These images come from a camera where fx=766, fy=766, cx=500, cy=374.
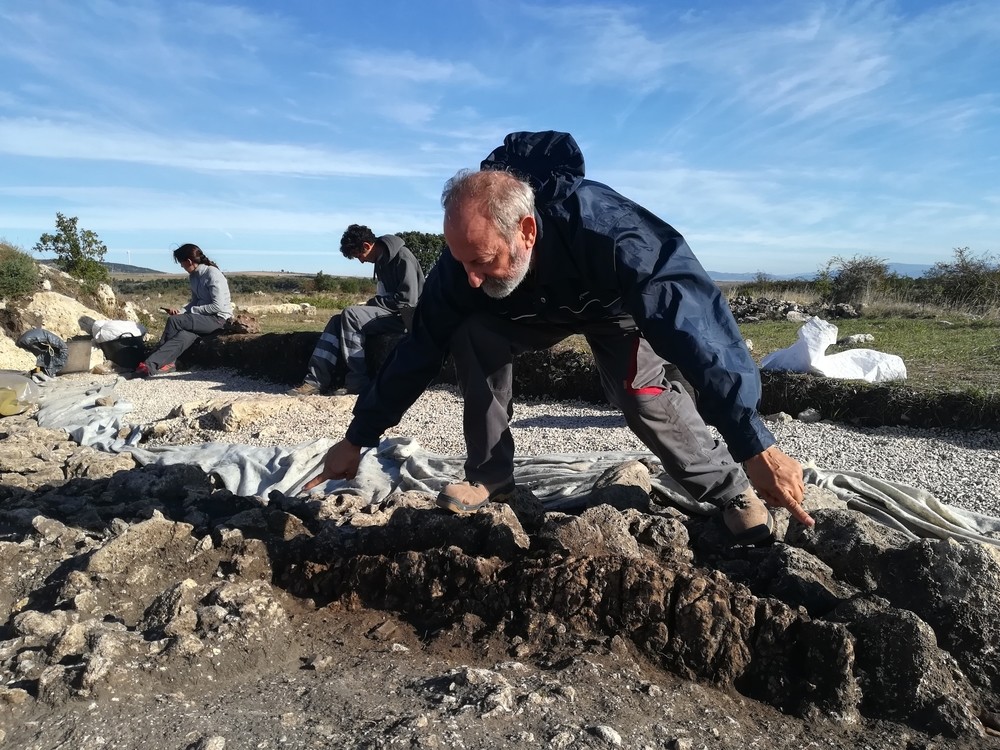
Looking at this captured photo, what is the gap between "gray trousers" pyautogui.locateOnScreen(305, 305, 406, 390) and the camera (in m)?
7.94

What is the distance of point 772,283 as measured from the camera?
23.2m

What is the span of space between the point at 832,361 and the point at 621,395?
3953mm

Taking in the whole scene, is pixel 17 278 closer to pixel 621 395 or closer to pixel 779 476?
pixel 621 395

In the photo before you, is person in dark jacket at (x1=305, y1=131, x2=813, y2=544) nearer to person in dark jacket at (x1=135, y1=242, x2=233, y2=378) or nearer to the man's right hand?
the man's right hand

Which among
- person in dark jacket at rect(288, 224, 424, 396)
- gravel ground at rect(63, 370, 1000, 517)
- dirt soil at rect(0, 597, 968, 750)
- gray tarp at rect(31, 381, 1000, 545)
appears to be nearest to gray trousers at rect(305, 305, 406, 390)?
person in dark jacket at rect(288, 224, 424, 396)

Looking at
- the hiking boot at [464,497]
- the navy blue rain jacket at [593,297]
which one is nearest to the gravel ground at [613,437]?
the hiking boot at [464,497]

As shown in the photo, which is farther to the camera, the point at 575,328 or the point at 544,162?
the point at 575,328

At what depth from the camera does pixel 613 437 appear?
5617 mm

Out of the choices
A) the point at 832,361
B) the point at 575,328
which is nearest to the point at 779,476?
the point at 575,328

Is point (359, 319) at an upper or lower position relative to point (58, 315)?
upper

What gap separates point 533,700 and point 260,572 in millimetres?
1294

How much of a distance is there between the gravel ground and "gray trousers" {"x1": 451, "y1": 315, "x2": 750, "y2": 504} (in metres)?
1.73

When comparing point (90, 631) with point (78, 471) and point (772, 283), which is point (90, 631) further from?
point (772, 283)

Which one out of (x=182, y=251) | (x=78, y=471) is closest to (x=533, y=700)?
(x=78, y=471)
